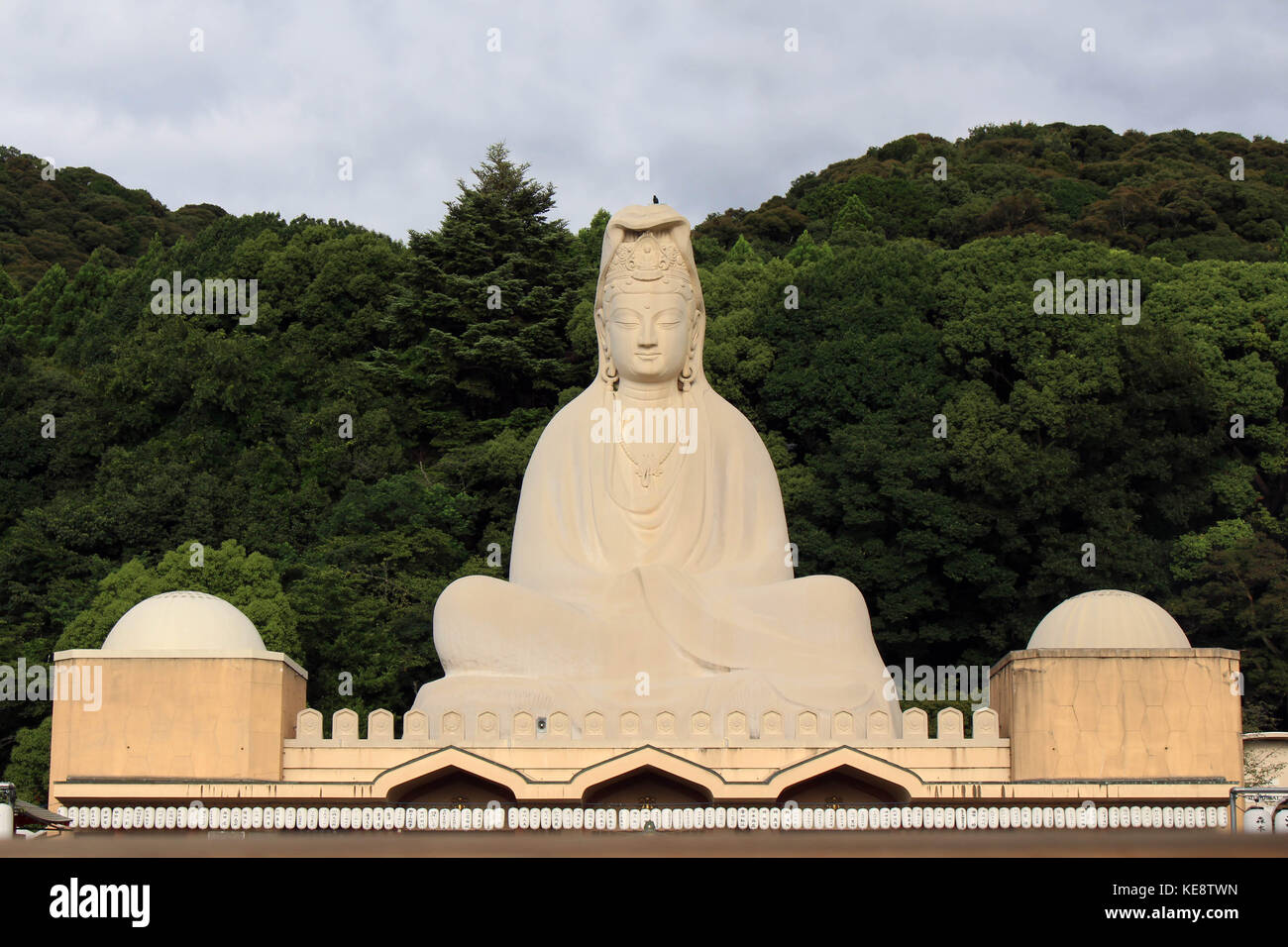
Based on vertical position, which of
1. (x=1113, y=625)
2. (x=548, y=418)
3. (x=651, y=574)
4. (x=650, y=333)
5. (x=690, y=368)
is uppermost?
(x=548, y=418)

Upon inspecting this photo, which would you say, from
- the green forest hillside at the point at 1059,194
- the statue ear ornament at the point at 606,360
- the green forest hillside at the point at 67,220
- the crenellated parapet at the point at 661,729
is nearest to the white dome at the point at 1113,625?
the crenellated parapet at the point at 661,729

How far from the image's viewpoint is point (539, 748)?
13531 millimetres

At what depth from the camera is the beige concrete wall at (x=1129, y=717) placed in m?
13.3

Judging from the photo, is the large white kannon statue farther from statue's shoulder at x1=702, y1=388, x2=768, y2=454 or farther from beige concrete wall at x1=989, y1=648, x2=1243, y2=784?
beige concrete wall at x1=989, y1=648, x2=1243, y2=784

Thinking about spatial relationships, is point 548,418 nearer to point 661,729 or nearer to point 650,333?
point 650,333

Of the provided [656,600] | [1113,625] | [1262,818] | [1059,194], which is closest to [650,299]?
[656,600]

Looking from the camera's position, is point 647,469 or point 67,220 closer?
point 647,469

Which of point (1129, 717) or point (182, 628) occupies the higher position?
point (182, 628)

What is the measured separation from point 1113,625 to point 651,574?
11.9 ft

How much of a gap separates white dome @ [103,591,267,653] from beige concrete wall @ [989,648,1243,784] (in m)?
5.75

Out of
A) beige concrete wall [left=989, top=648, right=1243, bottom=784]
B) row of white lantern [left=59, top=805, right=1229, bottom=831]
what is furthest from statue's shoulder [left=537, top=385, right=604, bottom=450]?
beige concrete wall [left=989, top=648, right=1243, bottom=784]

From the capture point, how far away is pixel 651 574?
1534cm

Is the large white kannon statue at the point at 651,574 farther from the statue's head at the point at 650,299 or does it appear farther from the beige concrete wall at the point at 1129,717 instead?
the beige concrete wall at the point at 1129,717
